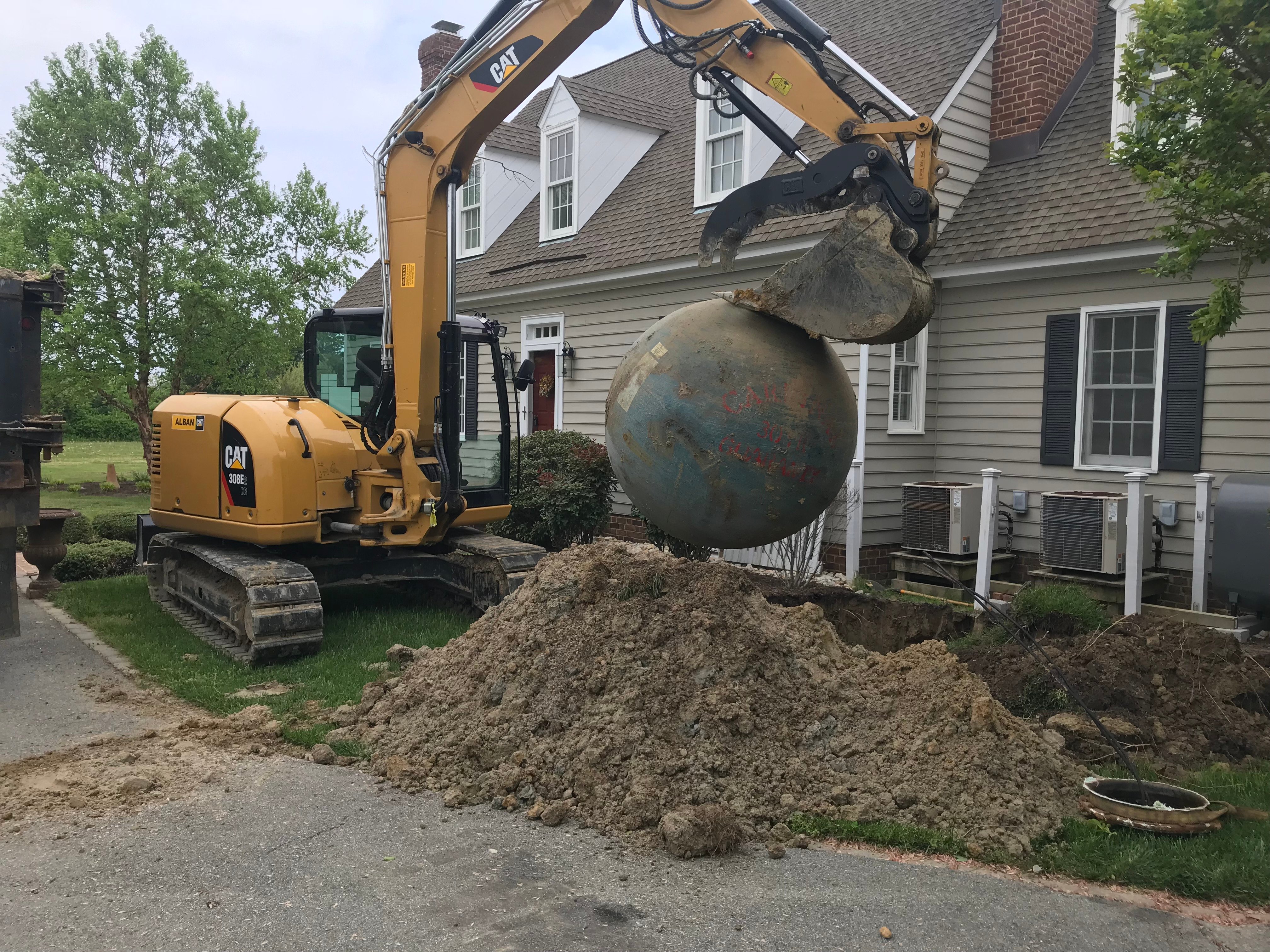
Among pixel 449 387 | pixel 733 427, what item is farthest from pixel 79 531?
pixel 733 427

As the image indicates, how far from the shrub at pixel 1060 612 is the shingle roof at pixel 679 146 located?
457cm

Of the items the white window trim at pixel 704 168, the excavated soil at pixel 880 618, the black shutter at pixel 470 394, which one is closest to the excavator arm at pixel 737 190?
the black shutter at pixel 470 394

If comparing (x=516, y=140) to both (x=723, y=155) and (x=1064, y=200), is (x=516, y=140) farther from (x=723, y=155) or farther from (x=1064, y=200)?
(x=1064, y=200)

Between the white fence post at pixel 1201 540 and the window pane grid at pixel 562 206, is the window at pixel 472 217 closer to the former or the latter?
the window pane grid at pixel 562 206

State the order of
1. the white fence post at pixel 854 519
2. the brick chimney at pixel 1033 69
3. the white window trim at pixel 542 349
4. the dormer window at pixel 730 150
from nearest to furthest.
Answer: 1. the white fence post at pixel 854 519
2. the brick chimney at pixel 1033 69
3. the dormer window at pixel 730 150
4. the white window trim at pixel 542 349

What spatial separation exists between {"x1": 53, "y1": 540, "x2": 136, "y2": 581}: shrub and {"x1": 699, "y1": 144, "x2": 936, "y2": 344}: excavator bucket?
382 inches

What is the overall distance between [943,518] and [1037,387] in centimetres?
165

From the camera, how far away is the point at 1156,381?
940 centimetres

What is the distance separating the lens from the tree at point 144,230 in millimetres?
18094

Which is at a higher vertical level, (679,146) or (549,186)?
A: (679,146)

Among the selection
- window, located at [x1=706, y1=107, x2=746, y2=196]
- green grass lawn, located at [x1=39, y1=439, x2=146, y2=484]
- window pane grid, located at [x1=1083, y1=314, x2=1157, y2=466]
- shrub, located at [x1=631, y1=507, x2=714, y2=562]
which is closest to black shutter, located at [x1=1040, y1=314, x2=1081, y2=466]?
window pane grid, located at [x1=1083, y1=314, x2=1157, y2=466]

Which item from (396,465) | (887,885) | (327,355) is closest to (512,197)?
(327,355)

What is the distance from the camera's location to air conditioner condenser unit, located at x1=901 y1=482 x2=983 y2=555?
1017 centimetres

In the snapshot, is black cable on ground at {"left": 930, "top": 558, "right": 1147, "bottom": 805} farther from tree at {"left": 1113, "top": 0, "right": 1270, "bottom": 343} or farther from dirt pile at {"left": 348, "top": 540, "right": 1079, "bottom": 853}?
tree at {"left": 1113, "top": 0, "right": 1270, "bottom": 343}
